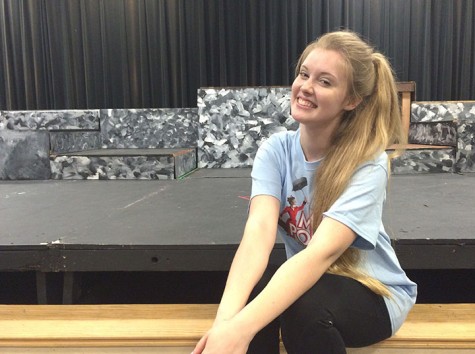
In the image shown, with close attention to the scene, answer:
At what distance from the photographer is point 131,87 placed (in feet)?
10.3

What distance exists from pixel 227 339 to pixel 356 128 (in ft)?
1.48

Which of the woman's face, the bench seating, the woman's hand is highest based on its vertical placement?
the woman's face

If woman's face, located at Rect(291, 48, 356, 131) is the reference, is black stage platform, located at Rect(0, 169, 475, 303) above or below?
below

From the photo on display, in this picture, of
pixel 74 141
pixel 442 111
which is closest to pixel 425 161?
pixel 442 111

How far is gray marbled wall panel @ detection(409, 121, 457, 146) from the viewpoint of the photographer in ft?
6.88

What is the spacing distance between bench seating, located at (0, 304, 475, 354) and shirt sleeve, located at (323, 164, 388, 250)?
0.22 metres

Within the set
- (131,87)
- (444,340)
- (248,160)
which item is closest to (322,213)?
(444,340)

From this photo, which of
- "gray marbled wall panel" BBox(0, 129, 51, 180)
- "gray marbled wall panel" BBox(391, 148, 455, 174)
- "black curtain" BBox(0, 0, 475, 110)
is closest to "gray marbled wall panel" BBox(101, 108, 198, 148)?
"black curtain" BBox(0, 0, 475, 110)

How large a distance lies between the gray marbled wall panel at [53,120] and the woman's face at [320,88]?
216cm

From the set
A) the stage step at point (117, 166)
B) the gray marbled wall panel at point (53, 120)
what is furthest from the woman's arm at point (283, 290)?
the gray marbled wall panel at point (53, 120)

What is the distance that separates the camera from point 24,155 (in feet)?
7.07

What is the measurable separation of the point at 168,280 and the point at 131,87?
201cm

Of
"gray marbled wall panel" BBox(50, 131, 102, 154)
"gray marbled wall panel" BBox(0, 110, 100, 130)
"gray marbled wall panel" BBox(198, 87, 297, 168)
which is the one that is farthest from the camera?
"gray marbled wall panel" BBox(0, 110, 100, 130)

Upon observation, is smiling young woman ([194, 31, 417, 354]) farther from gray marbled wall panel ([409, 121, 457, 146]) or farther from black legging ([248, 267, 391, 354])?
gray marbled wall panel ([409, 121, 457, 146])
